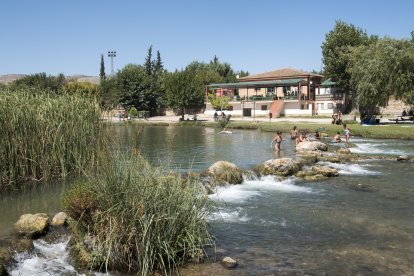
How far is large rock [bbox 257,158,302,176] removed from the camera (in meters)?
21.3

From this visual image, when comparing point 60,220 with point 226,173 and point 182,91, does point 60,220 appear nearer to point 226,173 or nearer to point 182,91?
point 226,173

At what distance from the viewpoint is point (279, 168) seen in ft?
70.4

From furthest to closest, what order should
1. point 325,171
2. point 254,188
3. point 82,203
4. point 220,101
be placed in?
point 220,101 → point 325,171 → point 254,188 → point 82,203

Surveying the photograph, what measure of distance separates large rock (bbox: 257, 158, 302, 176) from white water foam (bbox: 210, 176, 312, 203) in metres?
0.54

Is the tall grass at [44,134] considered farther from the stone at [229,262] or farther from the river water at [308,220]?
the stone at [229,262]

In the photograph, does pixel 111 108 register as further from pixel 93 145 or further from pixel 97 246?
pixel 97 246

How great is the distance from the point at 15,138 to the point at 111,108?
4.35m

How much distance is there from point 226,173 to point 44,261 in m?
10.8

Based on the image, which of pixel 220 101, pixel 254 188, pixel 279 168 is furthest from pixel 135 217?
pixel 220 101

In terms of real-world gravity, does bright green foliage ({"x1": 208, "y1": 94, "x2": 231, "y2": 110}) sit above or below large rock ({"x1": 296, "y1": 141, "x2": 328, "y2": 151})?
above

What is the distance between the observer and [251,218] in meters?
13.8

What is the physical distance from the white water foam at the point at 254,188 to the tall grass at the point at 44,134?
17.6 feet

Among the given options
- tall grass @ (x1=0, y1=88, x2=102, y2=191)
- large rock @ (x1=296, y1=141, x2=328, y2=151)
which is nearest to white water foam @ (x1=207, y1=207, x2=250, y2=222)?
tall grass @ (x1=0, y1=88, x2=102, y2=191)

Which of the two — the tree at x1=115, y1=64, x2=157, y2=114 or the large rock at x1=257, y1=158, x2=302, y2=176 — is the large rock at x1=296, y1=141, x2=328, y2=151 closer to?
the large rock at x1=257, y1=158, x2=302, y2=176
